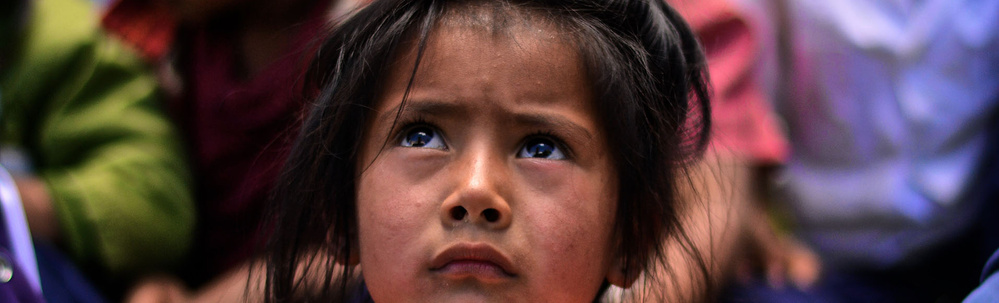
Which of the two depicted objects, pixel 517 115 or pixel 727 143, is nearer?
pixel 517 115

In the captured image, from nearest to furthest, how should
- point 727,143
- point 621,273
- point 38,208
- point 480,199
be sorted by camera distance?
point 480,199 → point 621,273 → point 38,208 → point 727,143

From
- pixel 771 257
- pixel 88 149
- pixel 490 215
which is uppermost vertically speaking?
pixel 88 149

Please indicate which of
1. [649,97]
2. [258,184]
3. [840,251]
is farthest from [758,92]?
[258,184]

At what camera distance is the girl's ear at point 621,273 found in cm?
87

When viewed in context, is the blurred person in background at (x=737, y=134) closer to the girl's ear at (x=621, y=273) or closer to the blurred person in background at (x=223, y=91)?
the girl's ear at (x=621, y=273)

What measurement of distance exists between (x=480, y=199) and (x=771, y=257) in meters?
0.78

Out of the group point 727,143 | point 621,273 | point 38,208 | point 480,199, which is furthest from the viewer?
point 727,143

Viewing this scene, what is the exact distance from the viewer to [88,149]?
4.30 feet

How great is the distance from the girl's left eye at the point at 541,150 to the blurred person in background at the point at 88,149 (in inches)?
29.8

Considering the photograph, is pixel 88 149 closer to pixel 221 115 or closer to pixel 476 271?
pixel 221 115

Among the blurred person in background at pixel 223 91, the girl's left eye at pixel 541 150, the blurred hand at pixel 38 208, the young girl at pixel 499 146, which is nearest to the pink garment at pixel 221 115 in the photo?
the blurred person in background at pixel 223 91

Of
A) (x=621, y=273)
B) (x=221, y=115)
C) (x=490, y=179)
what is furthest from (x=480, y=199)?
(x=221, y=115)

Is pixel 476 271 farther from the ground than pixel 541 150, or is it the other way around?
pixel 541 150

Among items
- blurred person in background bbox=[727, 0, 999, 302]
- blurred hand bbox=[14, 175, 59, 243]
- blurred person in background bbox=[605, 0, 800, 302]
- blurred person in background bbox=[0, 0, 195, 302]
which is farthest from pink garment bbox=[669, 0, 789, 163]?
blurred hand bbox=[14, 175, 59, 243]
